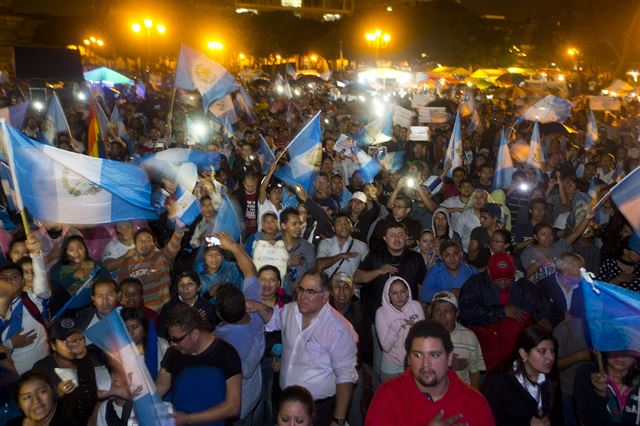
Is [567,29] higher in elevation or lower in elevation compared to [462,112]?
lower

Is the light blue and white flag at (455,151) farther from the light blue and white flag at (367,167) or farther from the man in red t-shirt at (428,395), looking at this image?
the man in red t-shirt at (428,395)

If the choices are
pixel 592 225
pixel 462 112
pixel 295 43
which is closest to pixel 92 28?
pixel 295 43

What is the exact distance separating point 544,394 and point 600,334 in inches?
21.4

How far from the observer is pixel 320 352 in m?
4.57

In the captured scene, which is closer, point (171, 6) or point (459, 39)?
point (459, 39)

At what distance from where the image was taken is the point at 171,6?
100 meters

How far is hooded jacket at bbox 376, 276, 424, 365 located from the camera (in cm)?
528

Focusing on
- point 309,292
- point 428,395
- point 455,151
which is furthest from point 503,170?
point 428,395

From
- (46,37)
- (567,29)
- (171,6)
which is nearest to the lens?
(567,29)

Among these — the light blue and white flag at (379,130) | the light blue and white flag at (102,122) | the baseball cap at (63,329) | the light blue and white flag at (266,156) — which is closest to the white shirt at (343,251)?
the baseball cap at (63,329)

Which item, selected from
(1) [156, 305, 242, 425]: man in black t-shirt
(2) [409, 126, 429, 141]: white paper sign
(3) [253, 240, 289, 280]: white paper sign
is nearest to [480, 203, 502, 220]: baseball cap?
(3) [253, 240, 289, 280]: white paper sign

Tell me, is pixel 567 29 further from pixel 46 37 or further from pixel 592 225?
pixel 46 37

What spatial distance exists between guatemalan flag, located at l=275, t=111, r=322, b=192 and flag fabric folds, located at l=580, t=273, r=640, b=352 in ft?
17.4

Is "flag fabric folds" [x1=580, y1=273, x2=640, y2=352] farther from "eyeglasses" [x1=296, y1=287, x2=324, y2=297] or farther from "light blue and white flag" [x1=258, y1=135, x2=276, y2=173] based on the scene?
"light blue and white flag" [x1=258, y1=135, x2=276, y2=173]
